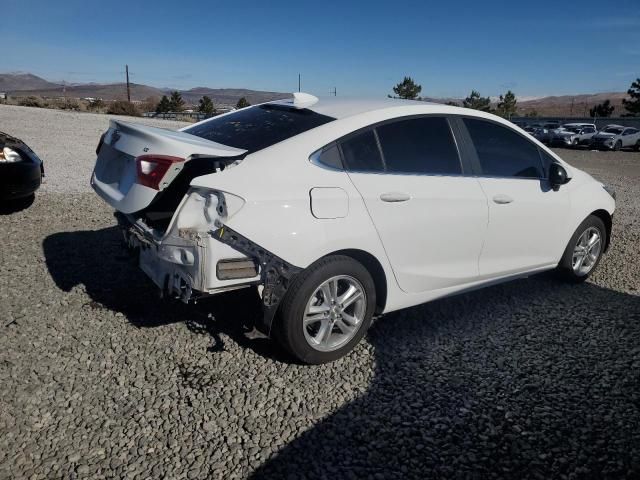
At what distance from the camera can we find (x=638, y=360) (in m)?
3.43

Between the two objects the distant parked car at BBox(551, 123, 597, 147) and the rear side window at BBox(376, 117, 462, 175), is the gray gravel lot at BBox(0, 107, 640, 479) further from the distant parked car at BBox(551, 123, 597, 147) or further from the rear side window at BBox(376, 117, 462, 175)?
the distant parked car at BBox(551, 123, 597, 147)

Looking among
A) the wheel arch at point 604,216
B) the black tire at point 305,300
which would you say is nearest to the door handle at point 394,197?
the black tire at point 305,300

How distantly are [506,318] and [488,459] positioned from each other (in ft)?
6.09

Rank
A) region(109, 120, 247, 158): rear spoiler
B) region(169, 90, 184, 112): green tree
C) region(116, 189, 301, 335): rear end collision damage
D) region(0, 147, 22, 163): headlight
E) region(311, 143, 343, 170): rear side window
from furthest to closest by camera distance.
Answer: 1. region(169, 90, 184, 112): green tree
2. region(0, 147, 22, 163): headlight
3. region(311, 143, 343, 170): rear side window
4. region(109, 120, 247, 158): rear spoiler
5. region(116, 189, 301, 335): rear end collision damage

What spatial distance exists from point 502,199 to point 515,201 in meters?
0.17

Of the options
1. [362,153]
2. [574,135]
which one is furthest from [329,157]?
[574,135]

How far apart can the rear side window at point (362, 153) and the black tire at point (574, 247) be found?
243 centimetres

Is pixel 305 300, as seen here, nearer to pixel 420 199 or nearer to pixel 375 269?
pixel 375 269

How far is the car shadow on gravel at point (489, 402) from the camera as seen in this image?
2.38 metres

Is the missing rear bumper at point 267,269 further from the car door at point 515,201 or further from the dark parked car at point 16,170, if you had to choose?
the dark parked car at point 16,170

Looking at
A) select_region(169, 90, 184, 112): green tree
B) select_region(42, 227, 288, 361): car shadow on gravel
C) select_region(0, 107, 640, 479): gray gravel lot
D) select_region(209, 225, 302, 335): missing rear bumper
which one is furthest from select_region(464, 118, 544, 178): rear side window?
select_region(169, 90, 184, 112): green tree

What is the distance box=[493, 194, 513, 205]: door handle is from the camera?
3.77m

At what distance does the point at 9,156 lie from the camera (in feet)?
18.6

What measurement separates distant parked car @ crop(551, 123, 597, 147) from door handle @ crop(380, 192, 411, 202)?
96.6ft
